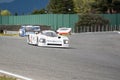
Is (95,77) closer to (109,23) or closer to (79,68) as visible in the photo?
(79,68)

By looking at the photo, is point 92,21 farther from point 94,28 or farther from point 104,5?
point 104,5

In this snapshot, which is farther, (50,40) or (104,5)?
(104,5)

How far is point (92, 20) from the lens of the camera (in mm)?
75375

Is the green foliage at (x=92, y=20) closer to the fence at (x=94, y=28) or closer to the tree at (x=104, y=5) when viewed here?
the fence at (x=94, y=28)

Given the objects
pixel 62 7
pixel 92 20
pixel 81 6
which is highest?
pixel 81 6

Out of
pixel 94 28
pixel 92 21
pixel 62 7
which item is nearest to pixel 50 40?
pixel 94 28

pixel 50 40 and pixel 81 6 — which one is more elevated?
pixel 81 6

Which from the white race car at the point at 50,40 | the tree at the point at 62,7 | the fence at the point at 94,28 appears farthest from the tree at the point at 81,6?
the white race car at the point at 50,40

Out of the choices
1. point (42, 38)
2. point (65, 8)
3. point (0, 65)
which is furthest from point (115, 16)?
point (0, 65)

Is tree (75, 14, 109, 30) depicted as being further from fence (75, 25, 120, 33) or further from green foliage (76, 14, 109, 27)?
fence (75, 25, 120, 33)

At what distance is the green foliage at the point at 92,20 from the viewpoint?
7444 cm

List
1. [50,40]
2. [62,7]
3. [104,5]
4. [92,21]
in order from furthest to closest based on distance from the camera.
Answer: [62,7]
[104,5]
[92,21]
[50,40]

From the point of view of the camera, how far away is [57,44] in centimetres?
2836

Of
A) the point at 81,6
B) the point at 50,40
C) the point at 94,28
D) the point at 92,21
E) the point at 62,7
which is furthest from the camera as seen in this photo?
the point at 62,7
